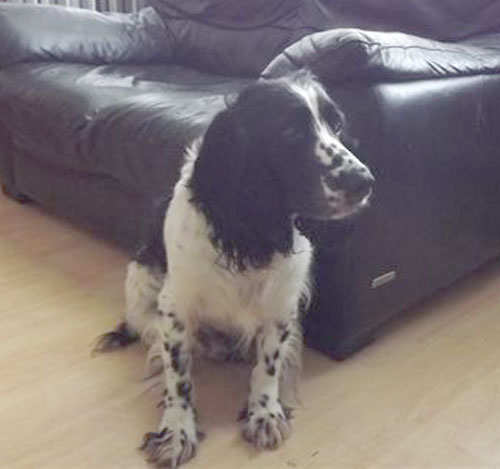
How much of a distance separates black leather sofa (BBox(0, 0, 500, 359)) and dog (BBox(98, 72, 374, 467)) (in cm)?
14

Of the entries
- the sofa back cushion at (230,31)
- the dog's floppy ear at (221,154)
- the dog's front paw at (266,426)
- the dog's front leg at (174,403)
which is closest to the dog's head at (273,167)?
the dog's floppy ear at (221,154)

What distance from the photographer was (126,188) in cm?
220

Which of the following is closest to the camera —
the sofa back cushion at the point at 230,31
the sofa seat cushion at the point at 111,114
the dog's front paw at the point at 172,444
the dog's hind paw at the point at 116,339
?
the dog's front paw at the point at 172,444

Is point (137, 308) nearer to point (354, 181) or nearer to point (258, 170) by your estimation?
point (258, 170)

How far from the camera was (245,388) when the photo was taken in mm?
1696

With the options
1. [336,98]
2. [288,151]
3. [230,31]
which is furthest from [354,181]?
[230,31]

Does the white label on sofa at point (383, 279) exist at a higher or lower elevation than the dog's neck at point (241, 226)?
lower

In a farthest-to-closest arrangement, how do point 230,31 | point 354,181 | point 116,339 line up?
point 230,31, point 116,339, point 354,181

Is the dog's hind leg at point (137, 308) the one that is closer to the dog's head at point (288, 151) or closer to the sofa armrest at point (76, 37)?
the dog's head at point (288, 151)

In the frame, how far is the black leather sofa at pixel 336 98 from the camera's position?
160 centimetres

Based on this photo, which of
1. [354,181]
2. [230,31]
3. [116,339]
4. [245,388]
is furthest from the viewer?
[230,31]

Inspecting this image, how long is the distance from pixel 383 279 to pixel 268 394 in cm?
→ 44

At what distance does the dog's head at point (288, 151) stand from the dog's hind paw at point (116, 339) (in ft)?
2.31

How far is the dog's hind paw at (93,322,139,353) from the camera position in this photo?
6.05ft
